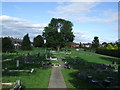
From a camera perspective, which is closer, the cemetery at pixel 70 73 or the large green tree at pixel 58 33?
the cemetery at pixel 70 73

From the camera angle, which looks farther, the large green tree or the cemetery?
the large green tree

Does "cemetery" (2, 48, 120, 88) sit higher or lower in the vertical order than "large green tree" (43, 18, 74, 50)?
lower

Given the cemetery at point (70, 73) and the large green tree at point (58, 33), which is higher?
the large green tree at point (58, 33)

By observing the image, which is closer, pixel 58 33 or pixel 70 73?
pixel 70 73

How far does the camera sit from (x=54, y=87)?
41.8ft

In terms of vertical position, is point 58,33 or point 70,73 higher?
point 58,33

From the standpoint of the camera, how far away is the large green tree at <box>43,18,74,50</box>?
74.5 meters

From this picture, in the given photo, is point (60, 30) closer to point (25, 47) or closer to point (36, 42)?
point (25, 47)

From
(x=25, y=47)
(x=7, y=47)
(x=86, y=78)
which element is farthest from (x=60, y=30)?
(x=86, y=78)

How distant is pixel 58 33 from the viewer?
75375 millimetres

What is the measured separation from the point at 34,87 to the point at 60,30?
64.6 metres

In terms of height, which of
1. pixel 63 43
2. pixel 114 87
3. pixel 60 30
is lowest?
pixel 114 87

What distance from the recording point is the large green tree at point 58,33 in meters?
74.5

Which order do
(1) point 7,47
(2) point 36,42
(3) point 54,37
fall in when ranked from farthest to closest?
1. (2) point 36,42
2. (3) point 54,37
3. (1) point 7,47
